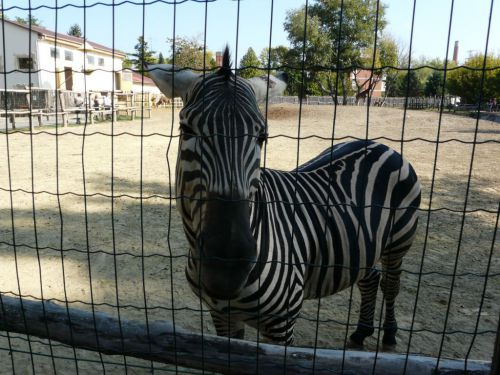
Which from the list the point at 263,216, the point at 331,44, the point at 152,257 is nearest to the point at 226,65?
the point at 263,216

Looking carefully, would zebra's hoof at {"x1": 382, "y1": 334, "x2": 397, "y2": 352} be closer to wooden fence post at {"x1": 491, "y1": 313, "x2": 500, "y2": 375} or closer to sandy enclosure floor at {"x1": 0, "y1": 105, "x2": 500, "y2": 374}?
sandy enclosure floor at {"x1": 0, "y1": 105, "x2": 500, "y2": 374}

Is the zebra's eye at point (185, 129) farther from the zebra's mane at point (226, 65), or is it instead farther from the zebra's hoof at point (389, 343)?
the zebra's hoof at point (389, 343)

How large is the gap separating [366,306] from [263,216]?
1.74 meters

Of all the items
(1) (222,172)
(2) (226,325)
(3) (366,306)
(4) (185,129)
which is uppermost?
(4) (185,129)

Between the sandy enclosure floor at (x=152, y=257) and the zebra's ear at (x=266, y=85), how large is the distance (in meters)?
0.26

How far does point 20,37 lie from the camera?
29.2 metres

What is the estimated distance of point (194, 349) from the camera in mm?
2018

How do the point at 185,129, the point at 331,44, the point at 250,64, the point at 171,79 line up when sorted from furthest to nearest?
the point at 331,44
the point at 250,64
the point at 171,79
the point at 185,129

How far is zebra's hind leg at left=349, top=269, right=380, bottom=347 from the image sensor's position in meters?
3.35

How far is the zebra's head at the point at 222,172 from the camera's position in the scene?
5.49 ft

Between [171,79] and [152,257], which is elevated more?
[171,79]

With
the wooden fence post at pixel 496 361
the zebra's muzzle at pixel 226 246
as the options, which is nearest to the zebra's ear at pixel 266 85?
the zebra's muzzle at pixel 226 246

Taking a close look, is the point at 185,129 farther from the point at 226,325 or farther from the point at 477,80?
the point at 477,80

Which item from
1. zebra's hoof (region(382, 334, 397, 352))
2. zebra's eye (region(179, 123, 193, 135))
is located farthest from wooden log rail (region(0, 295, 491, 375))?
zebra's hoof (region(382, 334, 397, 352))
